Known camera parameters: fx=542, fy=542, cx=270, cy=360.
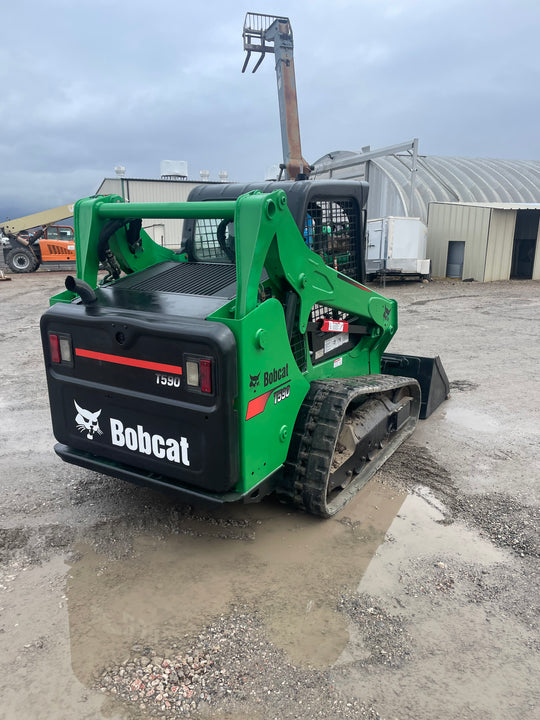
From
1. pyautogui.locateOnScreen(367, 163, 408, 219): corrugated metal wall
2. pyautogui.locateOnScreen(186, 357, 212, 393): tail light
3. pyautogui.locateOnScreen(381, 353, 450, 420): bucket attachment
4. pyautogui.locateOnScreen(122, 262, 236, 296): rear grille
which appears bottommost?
pyautogui.locateOnScreen(381, 353, 450, 420): bucket attachment

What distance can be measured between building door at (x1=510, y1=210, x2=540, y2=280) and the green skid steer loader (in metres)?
18.2

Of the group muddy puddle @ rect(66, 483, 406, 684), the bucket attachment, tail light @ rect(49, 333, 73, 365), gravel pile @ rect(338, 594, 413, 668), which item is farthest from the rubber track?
the bucket attachment

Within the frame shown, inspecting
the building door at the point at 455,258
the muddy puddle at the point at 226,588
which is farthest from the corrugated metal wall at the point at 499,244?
the muddy puddle at the point at 226,588

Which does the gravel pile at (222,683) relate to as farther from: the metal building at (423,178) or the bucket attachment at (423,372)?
the metal building at (423,178)

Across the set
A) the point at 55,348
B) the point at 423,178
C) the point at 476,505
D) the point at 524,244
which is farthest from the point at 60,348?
the point at 423,178

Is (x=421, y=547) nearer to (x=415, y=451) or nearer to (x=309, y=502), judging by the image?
(x=309, y=502)

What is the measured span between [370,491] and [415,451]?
92 cm

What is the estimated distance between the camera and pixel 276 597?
2.90 metres

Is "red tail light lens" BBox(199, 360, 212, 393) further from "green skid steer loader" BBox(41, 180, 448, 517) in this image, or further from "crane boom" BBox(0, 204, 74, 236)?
"crane boom" BBox(0, 204, 74, 236)

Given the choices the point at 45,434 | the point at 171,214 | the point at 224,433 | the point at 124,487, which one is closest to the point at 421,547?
the point at 224,433

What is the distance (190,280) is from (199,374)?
1.05 m

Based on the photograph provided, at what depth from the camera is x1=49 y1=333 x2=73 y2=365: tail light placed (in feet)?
10.8

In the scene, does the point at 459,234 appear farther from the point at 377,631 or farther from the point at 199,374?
the point at 377,631

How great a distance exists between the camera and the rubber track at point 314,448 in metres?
3.42
